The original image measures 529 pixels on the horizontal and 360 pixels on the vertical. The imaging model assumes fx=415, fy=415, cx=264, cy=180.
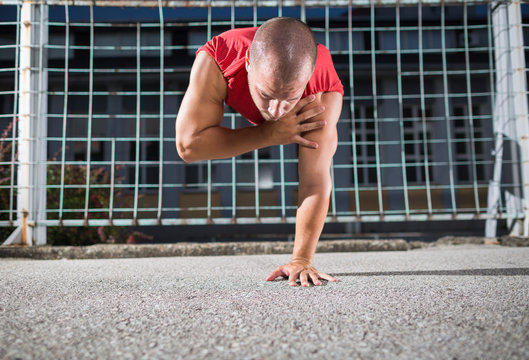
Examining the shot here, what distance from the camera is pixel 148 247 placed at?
287cm

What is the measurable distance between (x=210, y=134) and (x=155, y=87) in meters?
10.6

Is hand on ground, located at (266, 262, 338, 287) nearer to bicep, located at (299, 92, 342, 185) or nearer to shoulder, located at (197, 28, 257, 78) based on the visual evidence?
bicep, located at (299, 92, 342, 185)

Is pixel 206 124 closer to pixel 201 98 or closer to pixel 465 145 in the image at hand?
pixel 201 98

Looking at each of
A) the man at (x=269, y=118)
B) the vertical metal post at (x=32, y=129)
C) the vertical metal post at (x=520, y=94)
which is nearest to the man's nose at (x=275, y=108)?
the man at (x=269, y=118)

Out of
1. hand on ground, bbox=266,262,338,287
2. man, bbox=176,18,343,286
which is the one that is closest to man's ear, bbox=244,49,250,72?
man, bbox=176,18,343,286

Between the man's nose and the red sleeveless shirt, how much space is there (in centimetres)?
19

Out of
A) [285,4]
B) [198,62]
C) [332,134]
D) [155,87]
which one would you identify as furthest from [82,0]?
[155,87]

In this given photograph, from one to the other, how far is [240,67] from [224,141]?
0.30 metres

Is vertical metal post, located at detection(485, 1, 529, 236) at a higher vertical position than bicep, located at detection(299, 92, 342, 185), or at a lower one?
higher

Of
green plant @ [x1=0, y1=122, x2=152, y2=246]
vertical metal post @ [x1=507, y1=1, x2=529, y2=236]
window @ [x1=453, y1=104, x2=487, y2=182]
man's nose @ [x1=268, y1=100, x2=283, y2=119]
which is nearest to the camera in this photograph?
man's nose @ [x1=268, y1=100, x2=283, y2=119]

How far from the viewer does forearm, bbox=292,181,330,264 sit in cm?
170

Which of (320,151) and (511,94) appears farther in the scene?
(511,94)

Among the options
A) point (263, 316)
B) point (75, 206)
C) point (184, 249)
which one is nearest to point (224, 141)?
point (263, 316)

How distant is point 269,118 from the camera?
5.39 ft
